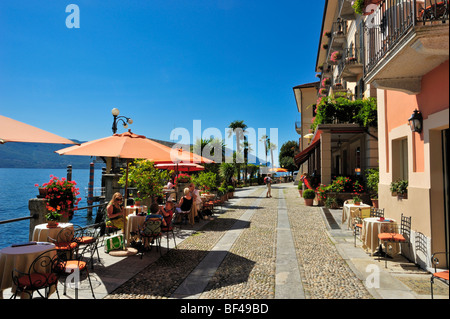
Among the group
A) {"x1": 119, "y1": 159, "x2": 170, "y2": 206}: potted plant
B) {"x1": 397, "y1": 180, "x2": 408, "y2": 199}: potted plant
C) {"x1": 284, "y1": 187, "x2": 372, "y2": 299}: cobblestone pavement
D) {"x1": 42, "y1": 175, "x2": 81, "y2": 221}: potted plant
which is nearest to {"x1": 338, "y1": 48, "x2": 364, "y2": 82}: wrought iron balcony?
{"x1": 284, "y1": 187, "x2": 372, "y2": 299}: cobblestone pavement

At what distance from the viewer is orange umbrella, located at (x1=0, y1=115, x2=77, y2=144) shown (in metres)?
4.26

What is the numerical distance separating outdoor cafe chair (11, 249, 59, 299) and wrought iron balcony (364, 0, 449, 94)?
19.5ft

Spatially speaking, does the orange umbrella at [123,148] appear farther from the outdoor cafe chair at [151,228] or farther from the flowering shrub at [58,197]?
the outdoor cafe chair at [151,228]

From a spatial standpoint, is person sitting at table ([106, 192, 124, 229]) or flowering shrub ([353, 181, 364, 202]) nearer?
person sitting at table ([106, 192, 124, 229])

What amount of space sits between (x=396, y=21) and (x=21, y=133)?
7.24 metres

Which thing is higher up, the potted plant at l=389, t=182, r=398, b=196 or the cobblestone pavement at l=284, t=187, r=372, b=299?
the potted plant at l=389, t=182, r=398, b=196

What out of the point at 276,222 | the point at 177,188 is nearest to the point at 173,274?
the point at 276,222

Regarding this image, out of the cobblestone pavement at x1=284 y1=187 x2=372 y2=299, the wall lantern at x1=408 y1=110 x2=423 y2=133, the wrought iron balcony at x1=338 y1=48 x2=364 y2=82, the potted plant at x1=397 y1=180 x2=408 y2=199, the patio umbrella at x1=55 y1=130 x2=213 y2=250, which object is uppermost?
the wrought iron balcony at x1=338 y1=48 x2=364 y2=82

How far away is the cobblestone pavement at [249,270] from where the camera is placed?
460cm

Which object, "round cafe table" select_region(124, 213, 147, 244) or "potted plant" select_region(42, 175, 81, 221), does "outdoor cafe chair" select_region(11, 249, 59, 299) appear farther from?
"round cafe table" select_region(124, 213, 147, 244)

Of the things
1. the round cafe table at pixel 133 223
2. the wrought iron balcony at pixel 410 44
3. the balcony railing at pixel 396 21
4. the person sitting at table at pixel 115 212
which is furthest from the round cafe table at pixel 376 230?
the person sitting at table at pixel 115 212

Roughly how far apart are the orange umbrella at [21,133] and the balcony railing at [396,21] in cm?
618

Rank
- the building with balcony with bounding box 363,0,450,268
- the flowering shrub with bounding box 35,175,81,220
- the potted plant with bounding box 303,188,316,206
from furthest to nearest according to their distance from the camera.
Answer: the potted plant with bounding box 303,188,316,206, the flowering shrub with bounding box 35,175,81,220, the building with balcony with bounding box 363,0,450,268
